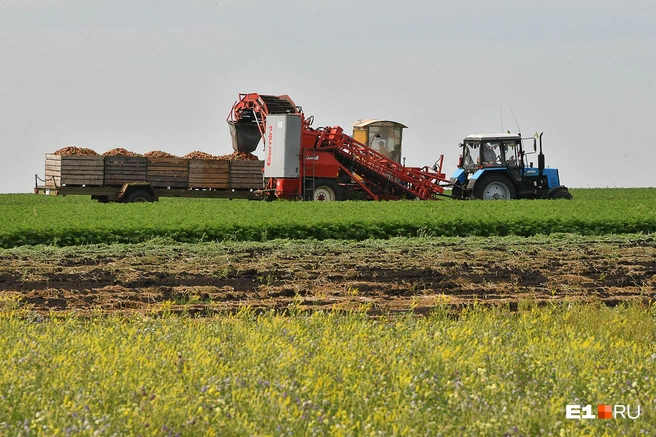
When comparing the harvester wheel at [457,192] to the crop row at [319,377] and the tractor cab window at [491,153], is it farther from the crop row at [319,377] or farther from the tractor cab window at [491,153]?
the crop row at [319,377]

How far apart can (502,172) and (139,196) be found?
11.0 metres

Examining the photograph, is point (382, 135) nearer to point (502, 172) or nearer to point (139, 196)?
point (502, 172)

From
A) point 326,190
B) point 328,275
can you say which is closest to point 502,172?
point 326,190

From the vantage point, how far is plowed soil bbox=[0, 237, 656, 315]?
11.1 meters

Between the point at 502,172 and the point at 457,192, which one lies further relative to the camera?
the point at 457,192

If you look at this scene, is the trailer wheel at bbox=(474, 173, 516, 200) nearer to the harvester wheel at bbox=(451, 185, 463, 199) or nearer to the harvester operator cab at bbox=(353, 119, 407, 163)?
the harvester wheel at bbox=(451, 185, 463, 199)

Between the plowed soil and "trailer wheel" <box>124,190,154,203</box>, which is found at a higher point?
"trailer wheel" <box>124,190,154,203</box>

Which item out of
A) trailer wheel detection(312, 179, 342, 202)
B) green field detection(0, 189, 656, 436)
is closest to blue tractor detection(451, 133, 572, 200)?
trailer wheel detection(312, 179, 342, 202)

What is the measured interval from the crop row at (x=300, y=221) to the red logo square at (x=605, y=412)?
493 inches

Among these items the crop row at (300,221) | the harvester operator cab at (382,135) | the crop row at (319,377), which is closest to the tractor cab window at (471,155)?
the crop row at (300,221)

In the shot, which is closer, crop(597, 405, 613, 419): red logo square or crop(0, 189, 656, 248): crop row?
crop(597, 405, 613, 419): red logo square

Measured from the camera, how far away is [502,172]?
2856cm

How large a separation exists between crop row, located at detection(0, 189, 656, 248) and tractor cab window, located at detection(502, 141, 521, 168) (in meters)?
4.34

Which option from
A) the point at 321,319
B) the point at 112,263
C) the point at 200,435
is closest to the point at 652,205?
the point at 112,263
